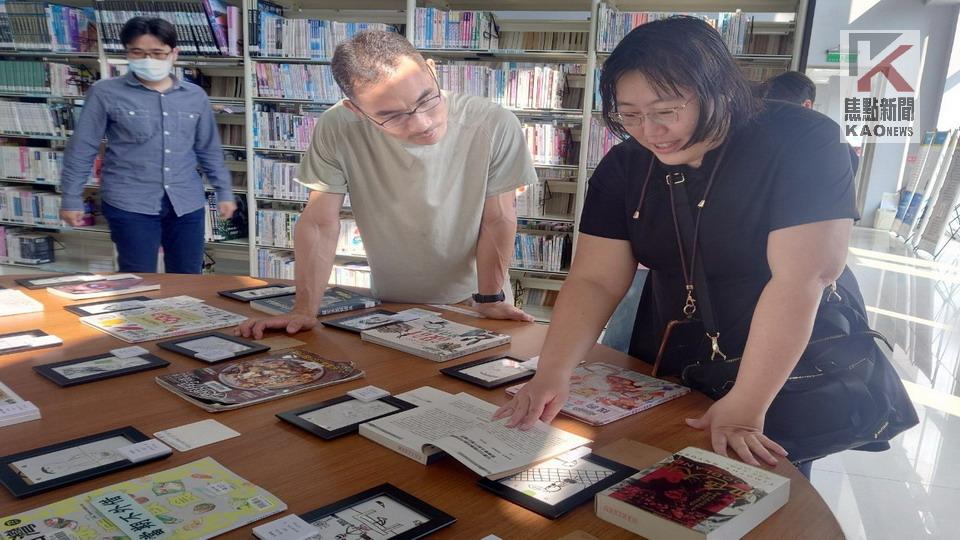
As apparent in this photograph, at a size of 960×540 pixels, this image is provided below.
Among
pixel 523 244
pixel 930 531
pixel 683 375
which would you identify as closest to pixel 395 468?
pixel 683 375

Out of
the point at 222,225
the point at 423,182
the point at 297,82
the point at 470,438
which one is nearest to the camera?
the point at 470,438

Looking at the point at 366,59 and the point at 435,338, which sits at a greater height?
the point at 366,59

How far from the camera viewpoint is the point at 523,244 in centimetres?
455

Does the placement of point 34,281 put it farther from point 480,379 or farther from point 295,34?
point 295,34

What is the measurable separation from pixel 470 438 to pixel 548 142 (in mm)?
3535

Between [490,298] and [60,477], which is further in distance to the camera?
[490,298]

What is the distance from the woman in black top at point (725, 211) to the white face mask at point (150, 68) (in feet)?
8.92

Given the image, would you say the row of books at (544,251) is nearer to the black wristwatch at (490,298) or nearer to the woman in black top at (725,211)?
the black wristwatch at (490,298)

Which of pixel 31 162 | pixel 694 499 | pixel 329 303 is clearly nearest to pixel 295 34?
pixel 31 162

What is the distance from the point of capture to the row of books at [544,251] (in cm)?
450

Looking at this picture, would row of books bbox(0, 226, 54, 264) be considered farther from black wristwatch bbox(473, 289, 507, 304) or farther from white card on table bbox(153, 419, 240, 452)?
white card on table bbox(153, 419, 240, 452)

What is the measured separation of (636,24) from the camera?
13.4 ft

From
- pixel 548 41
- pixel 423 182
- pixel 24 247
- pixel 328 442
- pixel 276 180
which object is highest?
pixel 548 41

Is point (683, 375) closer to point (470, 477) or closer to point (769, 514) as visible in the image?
point (769, 514)
